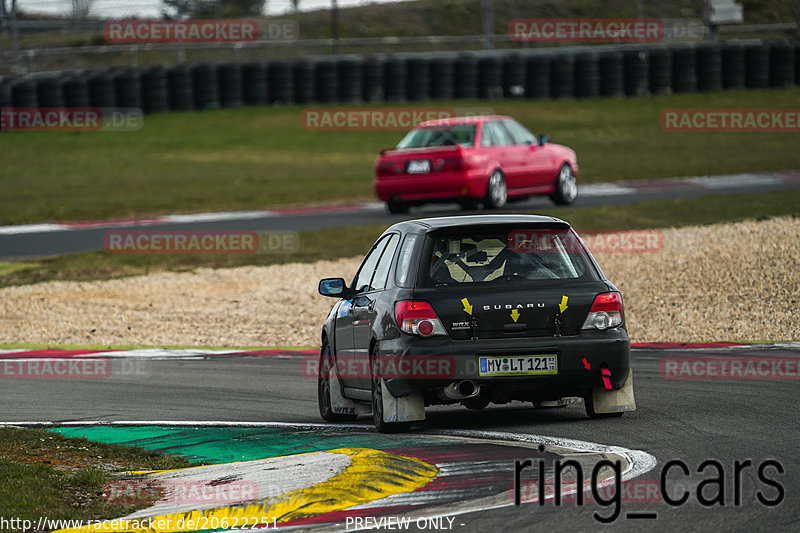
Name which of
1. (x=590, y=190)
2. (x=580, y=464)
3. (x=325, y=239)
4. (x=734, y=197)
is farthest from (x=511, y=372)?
(x=590, y=190)

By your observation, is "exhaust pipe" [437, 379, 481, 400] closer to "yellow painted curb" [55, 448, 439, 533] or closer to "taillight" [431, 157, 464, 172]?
"yellow painted curb" [55, 448, 439, 533]

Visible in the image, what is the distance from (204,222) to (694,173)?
10927 millimetres

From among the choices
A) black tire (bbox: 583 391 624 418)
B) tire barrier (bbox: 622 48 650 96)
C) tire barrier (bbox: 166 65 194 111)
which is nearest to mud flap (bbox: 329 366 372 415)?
black tire (bbox: 583 391 624 418)

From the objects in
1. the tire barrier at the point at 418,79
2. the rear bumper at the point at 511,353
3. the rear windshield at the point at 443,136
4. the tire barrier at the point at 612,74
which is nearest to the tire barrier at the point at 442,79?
the tire barrier at the point at 418,79

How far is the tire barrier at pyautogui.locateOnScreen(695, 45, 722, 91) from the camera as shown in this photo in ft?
118

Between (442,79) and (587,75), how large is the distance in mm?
3995

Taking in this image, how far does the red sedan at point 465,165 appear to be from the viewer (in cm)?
2066

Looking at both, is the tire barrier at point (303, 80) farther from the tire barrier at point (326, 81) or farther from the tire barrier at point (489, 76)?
the tire barrier at point (489, 76)

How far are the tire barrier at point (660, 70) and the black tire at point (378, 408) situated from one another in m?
28.8

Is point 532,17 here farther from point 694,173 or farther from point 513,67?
point 694,173

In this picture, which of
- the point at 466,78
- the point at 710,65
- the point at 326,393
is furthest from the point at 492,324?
the point at 710,65

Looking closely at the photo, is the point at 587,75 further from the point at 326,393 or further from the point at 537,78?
the point at 326,393

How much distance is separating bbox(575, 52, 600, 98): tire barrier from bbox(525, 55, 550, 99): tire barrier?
2.70ft

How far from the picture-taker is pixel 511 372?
7926mm
